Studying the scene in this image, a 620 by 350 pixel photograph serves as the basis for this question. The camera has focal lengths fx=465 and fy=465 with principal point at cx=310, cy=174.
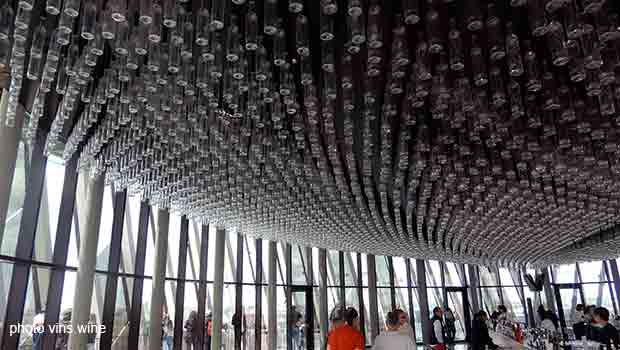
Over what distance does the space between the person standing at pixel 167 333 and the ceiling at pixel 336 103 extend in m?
4.66

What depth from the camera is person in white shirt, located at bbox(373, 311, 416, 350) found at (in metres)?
4.97

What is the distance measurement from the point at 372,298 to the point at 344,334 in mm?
13916

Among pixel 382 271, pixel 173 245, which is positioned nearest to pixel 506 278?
pixel 382 271

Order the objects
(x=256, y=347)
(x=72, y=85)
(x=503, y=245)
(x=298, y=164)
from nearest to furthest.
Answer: (x=72, y=85)
(x=298, y=164)
(x=503, y=245)
(x=256, y=347)

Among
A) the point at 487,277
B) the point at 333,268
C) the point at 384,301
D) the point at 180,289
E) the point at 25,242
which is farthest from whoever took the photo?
the point at 487,277

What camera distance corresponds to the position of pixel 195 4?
3367mm

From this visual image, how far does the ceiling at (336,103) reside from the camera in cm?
312

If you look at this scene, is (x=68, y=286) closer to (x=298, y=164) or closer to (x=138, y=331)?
(x=138, y=331)

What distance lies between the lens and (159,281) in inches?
432

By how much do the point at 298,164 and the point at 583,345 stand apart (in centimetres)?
603

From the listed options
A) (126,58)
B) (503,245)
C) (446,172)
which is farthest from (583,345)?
(126,58)

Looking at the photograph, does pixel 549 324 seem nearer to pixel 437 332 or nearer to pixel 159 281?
pixel 437 332

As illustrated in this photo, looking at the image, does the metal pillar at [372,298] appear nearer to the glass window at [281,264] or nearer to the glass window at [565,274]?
the glass window at [281,264]

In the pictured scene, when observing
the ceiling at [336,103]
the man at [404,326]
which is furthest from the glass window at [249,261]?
the man at [404,326]
